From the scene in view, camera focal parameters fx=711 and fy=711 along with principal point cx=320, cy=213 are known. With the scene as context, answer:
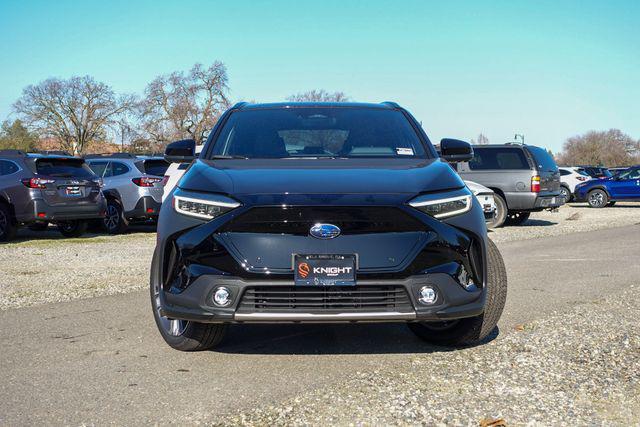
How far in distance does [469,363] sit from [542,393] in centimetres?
64

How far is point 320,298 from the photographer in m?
3.85

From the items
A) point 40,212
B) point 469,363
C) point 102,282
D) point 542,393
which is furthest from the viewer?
point 40,212

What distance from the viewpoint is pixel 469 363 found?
426 centimetres

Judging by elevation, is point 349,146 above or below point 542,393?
above

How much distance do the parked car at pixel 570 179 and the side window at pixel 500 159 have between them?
14.5 m

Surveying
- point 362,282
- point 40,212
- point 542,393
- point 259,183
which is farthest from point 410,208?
point 40,212

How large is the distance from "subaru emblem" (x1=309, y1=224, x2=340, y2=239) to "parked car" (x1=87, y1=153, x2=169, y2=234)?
38.3 ft

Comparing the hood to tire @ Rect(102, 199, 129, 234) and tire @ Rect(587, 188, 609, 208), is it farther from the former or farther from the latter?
tire @ Rect(587, 188, 609, 208)

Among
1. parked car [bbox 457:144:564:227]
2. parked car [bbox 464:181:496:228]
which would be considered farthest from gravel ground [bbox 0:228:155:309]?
parked car [bbox 457:144:564:227]

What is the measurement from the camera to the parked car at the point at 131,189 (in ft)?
49.6

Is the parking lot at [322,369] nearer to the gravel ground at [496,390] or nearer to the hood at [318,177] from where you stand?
the gravel ground at [496,390]

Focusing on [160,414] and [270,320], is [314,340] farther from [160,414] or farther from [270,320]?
[160,414]

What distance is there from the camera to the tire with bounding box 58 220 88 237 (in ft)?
49.2

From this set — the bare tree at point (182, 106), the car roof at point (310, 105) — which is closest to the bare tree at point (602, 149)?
the bare tree at point (182, 106)
